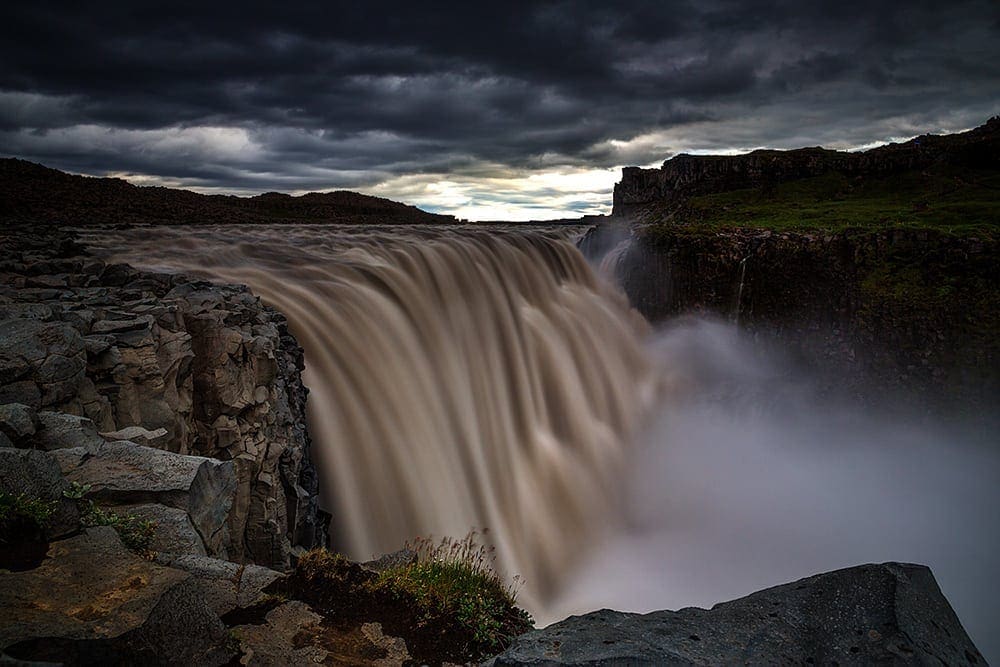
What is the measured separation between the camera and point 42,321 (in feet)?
20.8

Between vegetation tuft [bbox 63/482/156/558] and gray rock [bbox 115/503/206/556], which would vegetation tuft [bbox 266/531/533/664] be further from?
vegetation tuft [bbox 63/482/156/558]

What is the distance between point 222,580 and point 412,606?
1447 mm

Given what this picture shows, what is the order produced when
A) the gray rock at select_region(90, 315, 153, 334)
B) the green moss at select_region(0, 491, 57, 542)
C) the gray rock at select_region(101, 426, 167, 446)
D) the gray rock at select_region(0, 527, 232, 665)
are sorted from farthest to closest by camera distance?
the gray rock at select_region(90, 315, 153, 334) < the gray rock at select_region(101, 426, 167, 446) < the green moss at select_region(0, 491, 57, 542) < the gray rock at select_region(0, 527, 232, 665)

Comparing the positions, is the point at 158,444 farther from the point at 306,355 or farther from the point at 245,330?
the point at 306,355

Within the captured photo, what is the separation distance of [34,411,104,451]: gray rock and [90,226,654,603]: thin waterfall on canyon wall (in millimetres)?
5713

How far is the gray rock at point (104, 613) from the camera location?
2.84m

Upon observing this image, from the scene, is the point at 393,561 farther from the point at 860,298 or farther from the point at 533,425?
the point at 860,298

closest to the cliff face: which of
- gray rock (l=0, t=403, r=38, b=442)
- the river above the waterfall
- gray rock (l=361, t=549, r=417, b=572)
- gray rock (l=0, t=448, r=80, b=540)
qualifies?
the river above the waterfall

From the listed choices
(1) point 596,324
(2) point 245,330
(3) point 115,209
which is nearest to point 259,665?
(2) point 245,330

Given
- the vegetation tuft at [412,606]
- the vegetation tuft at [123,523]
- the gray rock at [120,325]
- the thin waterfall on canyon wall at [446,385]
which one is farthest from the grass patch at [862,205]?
the vegetation tuft at [123,523]

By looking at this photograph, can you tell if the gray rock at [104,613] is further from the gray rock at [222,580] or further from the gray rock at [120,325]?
A: the gray rock at [120,325]

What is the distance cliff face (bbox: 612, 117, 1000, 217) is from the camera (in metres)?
32.3

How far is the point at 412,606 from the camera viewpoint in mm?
4570

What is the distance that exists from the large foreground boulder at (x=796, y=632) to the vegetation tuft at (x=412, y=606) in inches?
35.2
